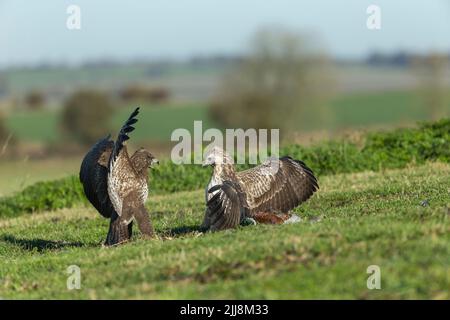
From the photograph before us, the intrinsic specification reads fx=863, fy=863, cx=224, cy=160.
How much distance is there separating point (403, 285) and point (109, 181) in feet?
15.8

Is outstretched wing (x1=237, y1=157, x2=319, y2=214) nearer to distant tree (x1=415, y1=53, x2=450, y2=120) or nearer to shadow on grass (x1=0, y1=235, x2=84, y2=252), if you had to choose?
shadow on grass (x1=0, y1=235, x2=84, y2=252)

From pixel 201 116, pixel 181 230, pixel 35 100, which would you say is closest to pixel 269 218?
pixel 181 230

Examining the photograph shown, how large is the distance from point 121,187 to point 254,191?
185cm

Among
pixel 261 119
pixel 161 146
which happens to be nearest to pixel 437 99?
pixel 261 119

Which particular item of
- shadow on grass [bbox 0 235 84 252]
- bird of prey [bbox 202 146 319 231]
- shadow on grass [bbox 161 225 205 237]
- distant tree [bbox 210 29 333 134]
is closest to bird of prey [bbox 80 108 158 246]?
shadow on grass [bbox 161 225 205 237]

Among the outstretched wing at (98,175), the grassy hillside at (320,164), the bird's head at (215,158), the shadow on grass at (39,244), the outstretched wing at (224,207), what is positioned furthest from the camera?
the grassy hillside at (320,164)

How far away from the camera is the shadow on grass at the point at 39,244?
12.3m

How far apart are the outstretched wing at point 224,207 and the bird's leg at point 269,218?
56 cm

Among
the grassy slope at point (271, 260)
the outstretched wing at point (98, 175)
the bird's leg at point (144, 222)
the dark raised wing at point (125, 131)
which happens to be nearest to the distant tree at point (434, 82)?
the grassy slope at point (271, 260)

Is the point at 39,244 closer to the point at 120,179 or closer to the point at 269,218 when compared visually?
the point at 120,179

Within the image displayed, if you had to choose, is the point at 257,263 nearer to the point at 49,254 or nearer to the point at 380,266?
the point at 380,266

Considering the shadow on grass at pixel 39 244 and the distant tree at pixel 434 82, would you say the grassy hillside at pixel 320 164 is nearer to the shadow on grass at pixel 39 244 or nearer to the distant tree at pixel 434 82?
the shadow on grass at pixel 39 244

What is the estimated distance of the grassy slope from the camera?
781 centimetres

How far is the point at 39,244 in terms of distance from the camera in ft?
41.9
